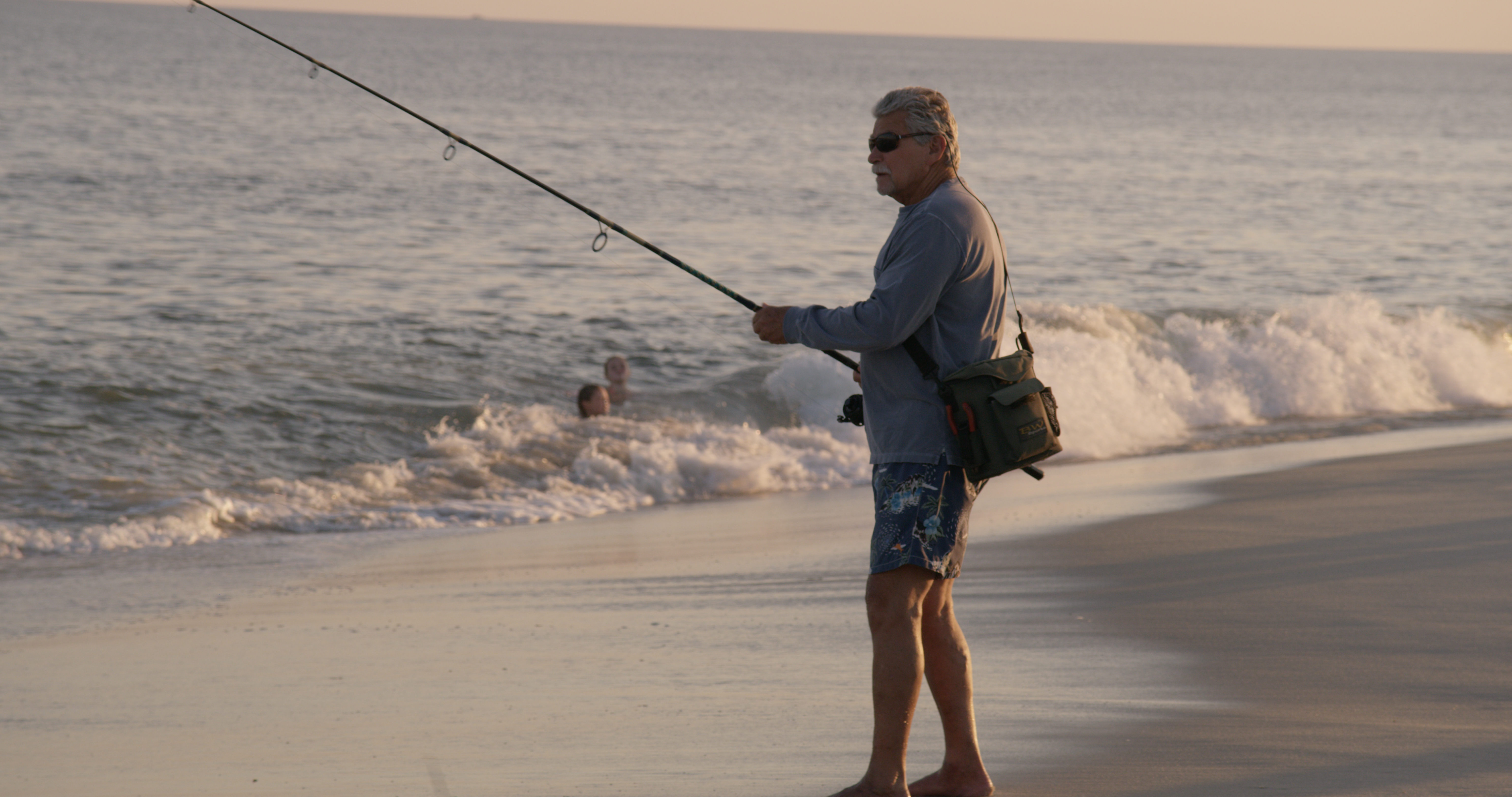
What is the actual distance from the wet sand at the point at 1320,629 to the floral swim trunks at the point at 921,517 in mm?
761

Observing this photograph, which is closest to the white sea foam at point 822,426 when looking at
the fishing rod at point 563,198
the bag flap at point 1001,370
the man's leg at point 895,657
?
the fishing rod at point 563,198

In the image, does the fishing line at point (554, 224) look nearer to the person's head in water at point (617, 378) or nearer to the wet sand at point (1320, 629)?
the person's head in water at point (617, 378)

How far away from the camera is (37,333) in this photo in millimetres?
11422

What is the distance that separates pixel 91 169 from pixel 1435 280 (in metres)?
19.4

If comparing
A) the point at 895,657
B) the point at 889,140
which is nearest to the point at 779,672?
the point at 895,657

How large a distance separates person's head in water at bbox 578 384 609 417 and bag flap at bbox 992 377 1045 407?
7.65 metres

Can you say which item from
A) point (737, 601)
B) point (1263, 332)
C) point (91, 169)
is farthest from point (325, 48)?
point (737, 601)

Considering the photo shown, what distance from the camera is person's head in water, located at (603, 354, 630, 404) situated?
35.9 feet

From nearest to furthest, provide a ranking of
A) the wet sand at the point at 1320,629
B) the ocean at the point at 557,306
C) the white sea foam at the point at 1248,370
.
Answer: the wet sand at the point at 1320,629 → the ocean at the point at 557,306 → the white sea foam at the point at 1248,370

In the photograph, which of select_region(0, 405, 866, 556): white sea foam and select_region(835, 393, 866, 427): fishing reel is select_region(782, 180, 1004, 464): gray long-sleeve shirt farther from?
select_region(0, 405, 866, 556): white sea foam

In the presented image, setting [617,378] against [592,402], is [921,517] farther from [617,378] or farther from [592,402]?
[617,378]

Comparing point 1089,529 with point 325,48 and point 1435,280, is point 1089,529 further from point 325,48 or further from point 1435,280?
point 325,48

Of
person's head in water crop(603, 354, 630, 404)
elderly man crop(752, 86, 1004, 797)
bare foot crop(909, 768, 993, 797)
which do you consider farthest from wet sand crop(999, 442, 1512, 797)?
person's head in water crop(603, 354, 630, 404)

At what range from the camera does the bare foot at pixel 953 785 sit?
10.3 ft
